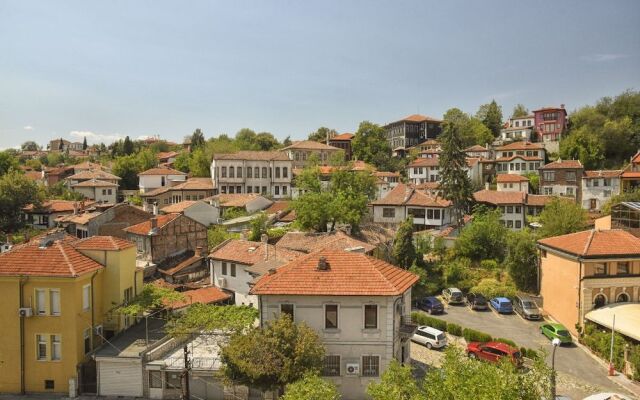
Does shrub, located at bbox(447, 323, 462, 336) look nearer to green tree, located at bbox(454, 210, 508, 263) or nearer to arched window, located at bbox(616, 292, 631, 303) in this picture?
arched window, located at bbox(616, 292, 631, 303)

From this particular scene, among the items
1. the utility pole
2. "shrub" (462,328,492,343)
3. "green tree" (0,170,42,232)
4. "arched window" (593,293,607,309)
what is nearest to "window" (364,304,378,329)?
the utility pole

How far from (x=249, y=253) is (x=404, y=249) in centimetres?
1463

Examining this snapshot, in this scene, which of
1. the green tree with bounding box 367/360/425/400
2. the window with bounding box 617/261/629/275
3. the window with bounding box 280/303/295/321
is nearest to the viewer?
the green tree with bounding box 367/360/425/400

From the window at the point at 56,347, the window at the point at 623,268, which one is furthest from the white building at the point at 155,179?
the window at the point at 623,268

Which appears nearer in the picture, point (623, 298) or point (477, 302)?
point (623, 298)

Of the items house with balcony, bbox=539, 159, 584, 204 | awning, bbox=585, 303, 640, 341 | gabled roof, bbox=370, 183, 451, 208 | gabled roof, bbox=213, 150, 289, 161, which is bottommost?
awning, bbox=585, 303, 640, 341

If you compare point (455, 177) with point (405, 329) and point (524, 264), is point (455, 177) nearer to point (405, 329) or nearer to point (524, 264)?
point (524, 264)

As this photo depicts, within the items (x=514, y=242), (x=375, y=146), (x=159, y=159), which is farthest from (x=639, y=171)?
(x=159, y=159)

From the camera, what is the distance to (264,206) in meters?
65.2

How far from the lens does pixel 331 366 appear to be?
22.9 m

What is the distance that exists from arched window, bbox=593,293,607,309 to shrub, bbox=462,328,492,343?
25.8 feet

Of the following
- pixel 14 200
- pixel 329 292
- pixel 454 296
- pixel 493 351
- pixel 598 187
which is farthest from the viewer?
pixel 598 187

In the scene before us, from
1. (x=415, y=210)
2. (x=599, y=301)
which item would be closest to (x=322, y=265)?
(x=599, y=301)

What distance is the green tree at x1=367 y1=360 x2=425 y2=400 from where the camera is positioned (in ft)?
52.1
